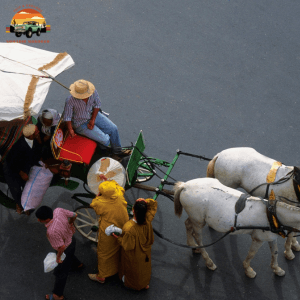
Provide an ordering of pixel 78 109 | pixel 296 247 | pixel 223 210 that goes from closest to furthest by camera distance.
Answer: pixel 223 210 → pixel 78 109 → pixel 296 247

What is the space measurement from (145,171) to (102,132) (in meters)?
1.16

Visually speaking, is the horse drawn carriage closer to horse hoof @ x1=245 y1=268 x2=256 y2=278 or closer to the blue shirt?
horse hoof @ x1=245 y1=268 x2=256 y2=278

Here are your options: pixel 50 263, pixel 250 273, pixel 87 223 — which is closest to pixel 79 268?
pixel 87 223

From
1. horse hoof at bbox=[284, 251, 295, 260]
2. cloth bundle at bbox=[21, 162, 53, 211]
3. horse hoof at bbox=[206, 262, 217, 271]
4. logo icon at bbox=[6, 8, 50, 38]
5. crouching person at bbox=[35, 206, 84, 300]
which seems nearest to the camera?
crouching person at bbox=[35, 206, 84, 300]

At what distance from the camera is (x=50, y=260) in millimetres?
4086

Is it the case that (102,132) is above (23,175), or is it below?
above

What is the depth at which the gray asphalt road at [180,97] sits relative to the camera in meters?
4.89

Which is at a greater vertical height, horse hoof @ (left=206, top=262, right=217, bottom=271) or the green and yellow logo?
the green and yellow logo

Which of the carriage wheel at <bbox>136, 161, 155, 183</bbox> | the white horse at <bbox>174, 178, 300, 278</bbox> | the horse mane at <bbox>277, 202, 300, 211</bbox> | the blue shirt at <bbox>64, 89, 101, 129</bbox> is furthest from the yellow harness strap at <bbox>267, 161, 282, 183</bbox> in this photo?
the blue shirt at <bbox>64, 89, 101, 129</bbox>

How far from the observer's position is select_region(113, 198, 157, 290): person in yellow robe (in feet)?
13.3

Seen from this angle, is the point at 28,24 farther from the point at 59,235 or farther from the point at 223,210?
the point at 223,210

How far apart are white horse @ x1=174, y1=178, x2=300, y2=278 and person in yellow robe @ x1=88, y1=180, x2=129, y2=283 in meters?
0.78

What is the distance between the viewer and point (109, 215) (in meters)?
4.25

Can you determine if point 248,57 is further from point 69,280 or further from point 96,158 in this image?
point 69,280
